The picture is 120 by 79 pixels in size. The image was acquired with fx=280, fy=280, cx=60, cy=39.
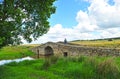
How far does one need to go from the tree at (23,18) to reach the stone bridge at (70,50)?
6.14 metres

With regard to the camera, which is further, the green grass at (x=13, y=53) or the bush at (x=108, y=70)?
the green grass at (x=13, y=53)

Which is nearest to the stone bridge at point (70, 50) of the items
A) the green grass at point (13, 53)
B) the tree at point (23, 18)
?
the green grass at point (13, 53)

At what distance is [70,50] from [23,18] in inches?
1297

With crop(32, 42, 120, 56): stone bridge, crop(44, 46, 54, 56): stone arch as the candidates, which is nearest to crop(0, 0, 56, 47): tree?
crop(32, 42, 120, 56): stone bridge

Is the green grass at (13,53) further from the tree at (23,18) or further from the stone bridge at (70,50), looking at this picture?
the tree at (23,18)

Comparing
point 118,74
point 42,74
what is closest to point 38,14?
point 42,74

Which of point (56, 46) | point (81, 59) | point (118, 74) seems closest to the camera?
point (118, 74)

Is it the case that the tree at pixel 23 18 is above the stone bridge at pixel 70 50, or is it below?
above

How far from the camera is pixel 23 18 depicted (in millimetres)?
22906

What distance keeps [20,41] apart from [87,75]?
792cm

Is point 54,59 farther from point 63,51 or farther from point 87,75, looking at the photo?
point 63,51

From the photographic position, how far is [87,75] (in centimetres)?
1998

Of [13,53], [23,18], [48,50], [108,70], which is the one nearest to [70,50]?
[13,53]

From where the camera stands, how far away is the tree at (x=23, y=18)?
2214 cm
